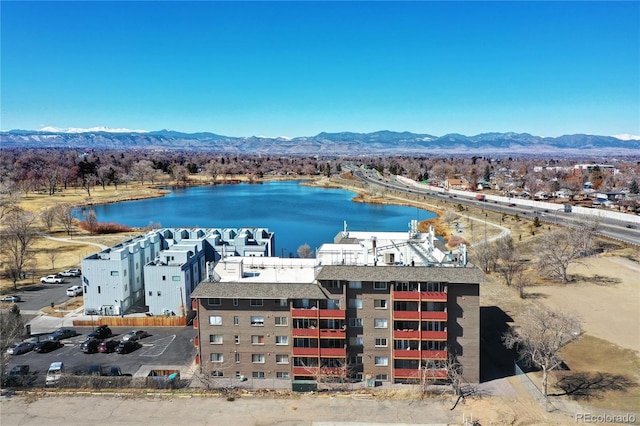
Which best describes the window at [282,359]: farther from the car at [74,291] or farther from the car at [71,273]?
the car at [71,273]

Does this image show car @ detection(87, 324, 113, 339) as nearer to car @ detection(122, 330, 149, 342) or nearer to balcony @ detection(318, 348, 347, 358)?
car @ detection(122, 330, 149, 342)

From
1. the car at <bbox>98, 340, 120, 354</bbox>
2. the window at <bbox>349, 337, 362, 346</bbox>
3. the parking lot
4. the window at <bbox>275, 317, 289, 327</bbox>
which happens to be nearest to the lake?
the parking lot

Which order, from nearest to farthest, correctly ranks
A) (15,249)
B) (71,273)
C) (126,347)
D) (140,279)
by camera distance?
1. (126,347)
2. (140,279)
3. (15,249)
4. (71,273)

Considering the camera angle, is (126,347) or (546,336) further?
(126,347)

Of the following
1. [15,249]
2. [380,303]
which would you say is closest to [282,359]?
[380,303]

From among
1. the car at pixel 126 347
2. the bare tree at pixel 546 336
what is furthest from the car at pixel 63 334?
the bare tree at pixel 546 336

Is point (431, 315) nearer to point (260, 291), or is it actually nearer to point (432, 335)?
point (432, 335)
